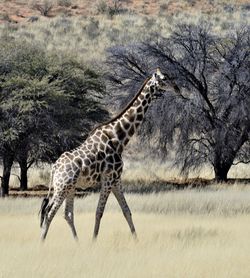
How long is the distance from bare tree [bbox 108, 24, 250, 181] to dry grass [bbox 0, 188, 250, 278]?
532 cm

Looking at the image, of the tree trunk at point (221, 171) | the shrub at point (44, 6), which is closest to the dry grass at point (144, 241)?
the tree trunk at point (221, 171)

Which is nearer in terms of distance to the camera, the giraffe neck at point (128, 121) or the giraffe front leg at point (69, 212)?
the giraffe front leg at point (69, 212)

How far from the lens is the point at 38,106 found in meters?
22.5

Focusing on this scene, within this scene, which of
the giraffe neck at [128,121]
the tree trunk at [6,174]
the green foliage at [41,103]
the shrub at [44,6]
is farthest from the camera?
the shrub at [44,6]

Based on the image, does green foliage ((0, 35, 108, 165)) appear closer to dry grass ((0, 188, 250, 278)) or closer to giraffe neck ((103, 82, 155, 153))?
dry grass ((0, 188, 250, 278))

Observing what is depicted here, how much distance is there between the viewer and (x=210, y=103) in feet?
83.3

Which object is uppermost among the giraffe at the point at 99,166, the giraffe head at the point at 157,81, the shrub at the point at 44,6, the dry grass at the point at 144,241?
the shrub at the point at 44,6

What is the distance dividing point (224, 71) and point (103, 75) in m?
4.56

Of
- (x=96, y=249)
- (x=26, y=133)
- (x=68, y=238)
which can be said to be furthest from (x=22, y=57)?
(x=96, y=249)

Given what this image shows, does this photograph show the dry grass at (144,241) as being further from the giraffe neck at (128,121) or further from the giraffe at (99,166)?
the giraffe neck at (128,121)

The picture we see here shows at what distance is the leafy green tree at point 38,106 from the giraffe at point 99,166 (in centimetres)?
930

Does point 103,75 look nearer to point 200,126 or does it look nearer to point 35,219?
point 200,126

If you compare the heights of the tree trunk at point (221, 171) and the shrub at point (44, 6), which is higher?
the shrub at point (44, 6)

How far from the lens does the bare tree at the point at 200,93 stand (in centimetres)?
2461
